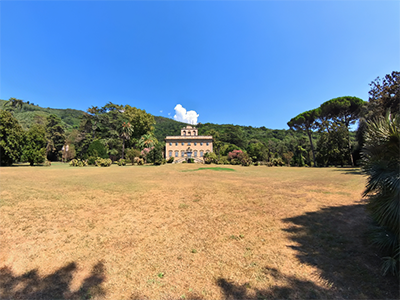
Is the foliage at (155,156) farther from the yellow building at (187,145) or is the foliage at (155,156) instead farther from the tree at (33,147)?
the yellow building at (187,145)

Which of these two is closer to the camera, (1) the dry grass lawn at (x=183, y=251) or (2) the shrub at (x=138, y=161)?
(1) the dry grass lawn at (x=183, y=251)

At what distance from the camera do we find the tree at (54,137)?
43031 mm

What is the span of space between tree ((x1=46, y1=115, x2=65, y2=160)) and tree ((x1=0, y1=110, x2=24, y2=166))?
19233mm

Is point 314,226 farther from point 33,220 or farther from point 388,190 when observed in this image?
point 33,220

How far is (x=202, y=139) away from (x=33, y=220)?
4652cm

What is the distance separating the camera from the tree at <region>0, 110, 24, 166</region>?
926 inches

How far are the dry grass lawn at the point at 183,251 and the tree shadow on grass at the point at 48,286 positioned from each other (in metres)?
0.02

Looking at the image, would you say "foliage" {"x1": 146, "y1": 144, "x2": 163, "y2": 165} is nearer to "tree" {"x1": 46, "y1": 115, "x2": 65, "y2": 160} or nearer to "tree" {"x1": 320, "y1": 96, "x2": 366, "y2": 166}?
"tree" {"x1": 46, "y1": 115, "x2": 65, "y2": 160}

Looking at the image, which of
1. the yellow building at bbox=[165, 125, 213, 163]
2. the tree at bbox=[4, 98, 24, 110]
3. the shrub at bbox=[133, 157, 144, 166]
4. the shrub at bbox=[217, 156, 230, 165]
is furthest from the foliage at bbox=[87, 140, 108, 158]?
the tree at bbox=[4, 98, 24, 110]

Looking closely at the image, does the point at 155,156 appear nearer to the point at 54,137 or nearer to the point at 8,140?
the point at 8,140

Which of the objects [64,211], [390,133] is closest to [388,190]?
[390,133]

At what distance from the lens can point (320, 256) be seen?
153 inches

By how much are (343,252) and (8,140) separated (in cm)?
3442

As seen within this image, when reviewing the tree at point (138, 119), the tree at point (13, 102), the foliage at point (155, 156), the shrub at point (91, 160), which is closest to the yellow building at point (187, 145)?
the tree at point (138, 119)
